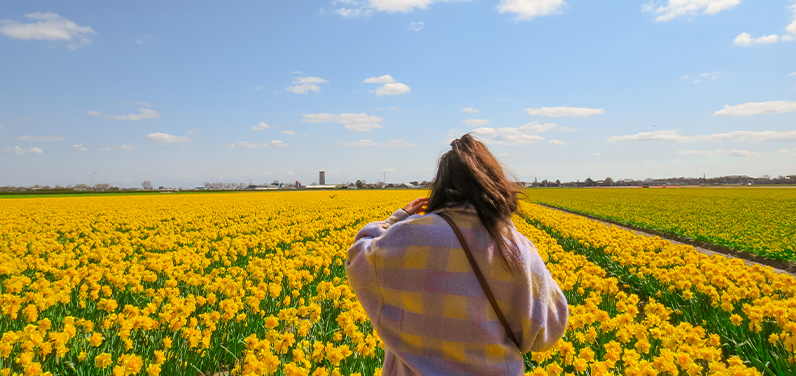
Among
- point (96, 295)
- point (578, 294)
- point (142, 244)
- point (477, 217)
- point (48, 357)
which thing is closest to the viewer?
point (477, 217)

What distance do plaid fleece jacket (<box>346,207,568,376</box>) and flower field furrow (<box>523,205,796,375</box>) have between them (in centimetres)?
41

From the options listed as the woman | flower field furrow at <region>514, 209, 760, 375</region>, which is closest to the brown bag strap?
the woman

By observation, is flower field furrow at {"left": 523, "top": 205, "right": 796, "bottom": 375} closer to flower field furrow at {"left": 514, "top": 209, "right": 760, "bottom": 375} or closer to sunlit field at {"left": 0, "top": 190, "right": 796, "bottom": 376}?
sunlit field at {"left": 0, "top": 190, "right": 796, "bottom": 376}

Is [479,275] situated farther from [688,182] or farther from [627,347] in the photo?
[688,182]

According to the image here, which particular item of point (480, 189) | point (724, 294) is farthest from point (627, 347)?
point (480, 189)

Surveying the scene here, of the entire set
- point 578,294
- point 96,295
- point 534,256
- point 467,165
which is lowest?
point 578,294

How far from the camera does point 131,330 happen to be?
3979 millimetres

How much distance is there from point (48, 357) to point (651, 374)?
15.9 ft

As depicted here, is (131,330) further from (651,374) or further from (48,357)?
(651,374)

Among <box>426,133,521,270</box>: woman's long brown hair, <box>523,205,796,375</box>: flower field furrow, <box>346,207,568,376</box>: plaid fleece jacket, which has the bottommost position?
<box>523,205,796,375</box>: flower field furrow

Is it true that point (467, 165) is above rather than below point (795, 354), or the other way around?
above

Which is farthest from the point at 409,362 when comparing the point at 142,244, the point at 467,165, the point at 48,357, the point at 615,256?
the point at 142,244

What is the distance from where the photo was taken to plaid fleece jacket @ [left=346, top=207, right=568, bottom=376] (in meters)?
1.63

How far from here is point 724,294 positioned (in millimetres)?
4930
